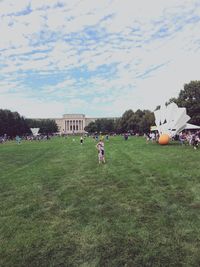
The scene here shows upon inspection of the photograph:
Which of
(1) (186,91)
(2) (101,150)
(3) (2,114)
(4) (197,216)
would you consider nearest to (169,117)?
(2) (101,150)

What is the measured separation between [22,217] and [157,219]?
3532mm

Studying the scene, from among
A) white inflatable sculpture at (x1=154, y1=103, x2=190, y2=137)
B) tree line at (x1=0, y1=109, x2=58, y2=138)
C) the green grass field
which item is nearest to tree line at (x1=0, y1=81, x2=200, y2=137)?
tree line at (x1=0, y1=109, x2=58, y2=138)

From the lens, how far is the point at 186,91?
228 ft

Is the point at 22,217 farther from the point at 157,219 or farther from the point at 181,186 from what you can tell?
the point at 181,186

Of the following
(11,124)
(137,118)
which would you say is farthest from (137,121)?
(11,124)

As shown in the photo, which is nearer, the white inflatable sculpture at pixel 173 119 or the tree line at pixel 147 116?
the white inflatable sculpture at pixel 173 119

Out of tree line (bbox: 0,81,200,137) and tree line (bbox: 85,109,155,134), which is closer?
tree line (bbox: 0,81,200,137)

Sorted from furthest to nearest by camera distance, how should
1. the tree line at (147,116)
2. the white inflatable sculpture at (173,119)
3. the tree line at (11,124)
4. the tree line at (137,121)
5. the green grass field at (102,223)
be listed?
the tree line at (11,124), the tree line at (137,121), the tree line at (147,116), the white inflatable sculpture at (173,119), the green grass field at (102,223)

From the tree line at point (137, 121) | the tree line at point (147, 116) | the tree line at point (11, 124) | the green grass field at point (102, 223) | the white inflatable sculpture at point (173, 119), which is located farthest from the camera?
the tree line at point (11, 124)

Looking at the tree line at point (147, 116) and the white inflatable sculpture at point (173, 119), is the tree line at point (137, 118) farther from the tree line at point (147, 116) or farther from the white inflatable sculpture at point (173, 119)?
the white inflatable sculpture at point (173, 119)

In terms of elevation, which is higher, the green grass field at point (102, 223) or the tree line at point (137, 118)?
the tree line at point (137, 118)

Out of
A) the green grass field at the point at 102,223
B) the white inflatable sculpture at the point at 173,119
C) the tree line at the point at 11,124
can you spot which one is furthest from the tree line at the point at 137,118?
the green grass field at the point at 102,223

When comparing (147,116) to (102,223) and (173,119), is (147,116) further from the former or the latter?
(102,223)

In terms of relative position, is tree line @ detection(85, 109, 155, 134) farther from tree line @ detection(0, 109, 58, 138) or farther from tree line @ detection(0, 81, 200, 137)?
tree line @ detection(0, 109, 58, 138)
